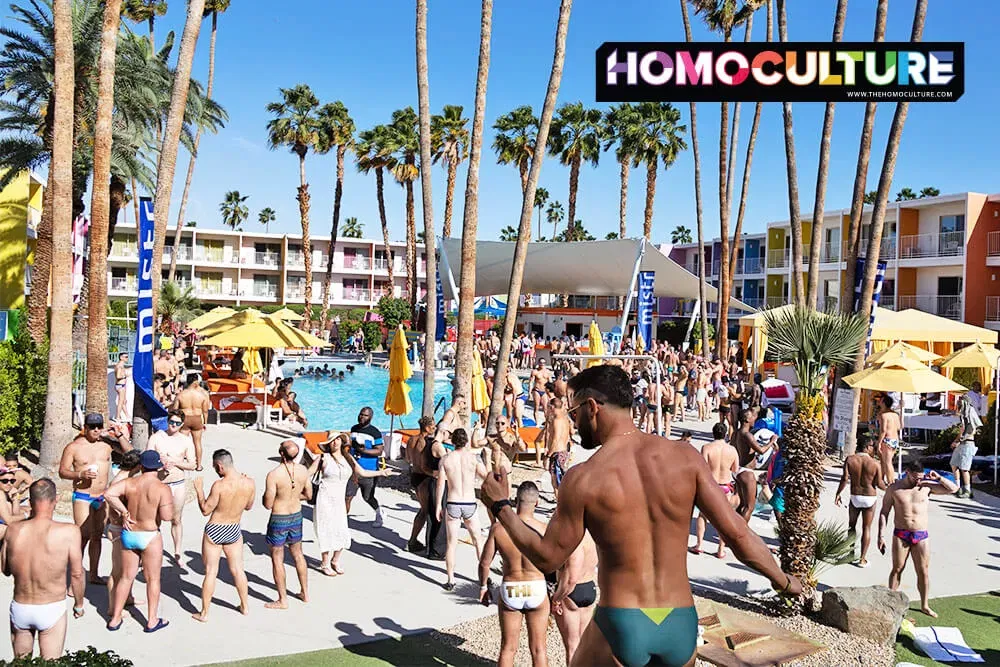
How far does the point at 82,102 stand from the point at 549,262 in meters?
17.3

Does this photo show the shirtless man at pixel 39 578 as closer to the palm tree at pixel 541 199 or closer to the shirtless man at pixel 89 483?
the shirtless man at pixel 89 483

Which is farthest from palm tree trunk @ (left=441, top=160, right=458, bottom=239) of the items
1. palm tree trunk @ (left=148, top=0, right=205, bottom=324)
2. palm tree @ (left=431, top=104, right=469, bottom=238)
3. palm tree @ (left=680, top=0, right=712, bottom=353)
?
palm tree trunk @ (left=148, top=0, right=205, bottom=324)

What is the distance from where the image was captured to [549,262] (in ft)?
104

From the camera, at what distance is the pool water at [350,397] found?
22438 mm

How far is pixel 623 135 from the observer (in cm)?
4194

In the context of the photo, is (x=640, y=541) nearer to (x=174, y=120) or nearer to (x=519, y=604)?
(x=519, y=604)

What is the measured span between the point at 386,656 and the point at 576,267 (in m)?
26.0

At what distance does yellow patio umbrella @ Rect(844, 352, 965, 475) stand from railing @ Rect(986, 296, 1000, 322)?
22.3m

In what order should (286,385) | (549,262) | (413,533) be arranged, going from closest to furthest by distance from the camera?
(413,533)
(286,385)
(549,262)

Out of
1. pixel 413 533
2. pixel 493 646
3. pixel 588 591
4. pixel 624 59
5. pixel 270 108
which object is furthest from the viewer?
pixel 270 108

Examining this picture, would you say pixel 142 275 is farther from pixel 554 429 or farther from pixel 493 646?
pixel 493 646

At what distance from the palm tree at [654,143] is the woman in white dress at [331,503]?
34335mm

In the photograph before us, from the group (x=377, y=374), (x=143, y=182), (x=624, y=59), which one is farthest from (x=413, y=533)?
(x=377, y=374)

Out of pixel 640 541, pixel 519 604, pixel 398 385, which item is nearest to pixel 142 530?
pixel 519 604
